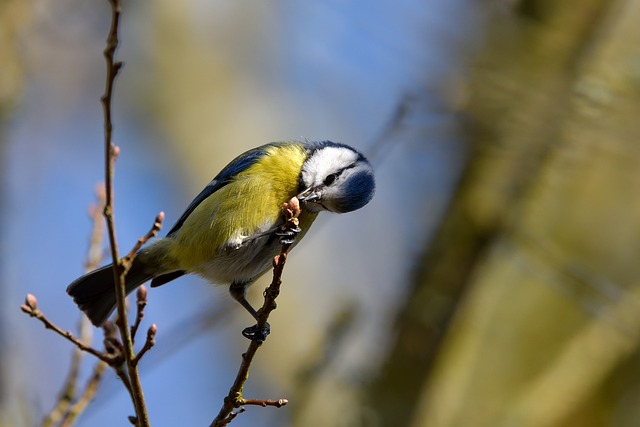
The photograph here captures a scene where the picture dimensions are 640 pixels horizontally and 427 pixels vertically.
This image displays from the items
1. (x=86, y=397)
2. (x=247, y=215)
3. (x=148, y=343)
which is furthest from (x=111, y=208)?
(x=247, y=215)

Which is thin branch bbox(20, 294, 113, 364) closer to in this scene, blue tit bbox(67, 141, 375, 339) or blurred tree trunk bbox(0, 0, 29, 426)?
blue tit bbox(67, 141, 375, 339)

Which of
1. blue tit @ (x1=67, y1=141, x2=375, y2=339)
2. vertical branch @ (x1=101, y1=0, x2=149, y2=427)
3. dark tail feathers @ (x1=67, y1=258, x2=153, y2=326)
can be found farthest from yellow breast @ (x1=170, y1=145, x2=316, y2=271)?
vertical branch @ (x1=101, y1=0, x2=149, y2=427)

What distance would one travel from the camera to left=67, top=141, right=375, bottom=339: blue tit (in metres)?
2.96

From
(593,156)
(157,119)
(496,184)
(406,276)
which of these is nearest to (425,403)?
(406,276)

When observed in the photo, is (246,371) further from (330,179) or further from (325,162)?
(325,162)

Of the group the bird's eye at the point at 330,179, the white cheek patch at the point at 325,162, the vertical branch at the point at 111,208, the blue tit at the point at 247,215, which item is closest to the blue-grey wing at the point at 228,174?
the blue tit at the point at 247,215

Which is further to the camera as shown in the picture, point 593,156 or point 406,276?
point 406,276

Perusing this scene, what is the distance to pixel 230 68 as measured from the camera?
808cm

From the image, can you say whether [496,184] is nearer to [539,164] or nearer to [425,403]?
[539,164]

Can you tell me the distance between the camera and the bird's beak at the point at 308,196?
2.92 metres

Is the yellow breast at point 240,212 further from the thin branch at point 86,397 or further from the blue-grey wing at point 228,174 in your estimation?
the thin branch at point 86,397

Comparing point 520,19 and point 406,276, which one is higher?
point 520,19

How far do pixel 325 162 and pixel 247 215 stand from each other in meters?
0.38

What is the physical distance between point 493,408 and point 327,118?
3.49m
